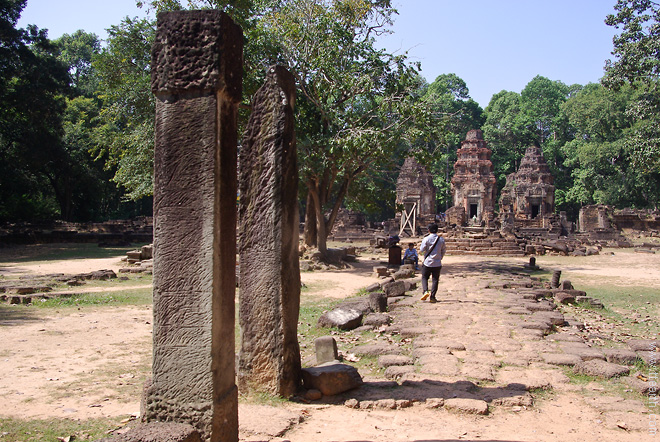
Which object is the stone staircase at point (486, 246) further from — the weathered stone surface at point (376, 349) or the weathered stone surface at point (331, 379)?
the weathered stone surface at point (331, 379)

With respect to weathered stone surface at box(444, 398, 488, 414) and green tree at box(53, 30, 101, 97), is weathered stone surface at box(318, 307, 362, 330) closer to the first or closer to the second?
weathered stone surface at box(444, 398, 488, 414)

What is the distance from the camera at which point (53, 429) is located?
3.71 m

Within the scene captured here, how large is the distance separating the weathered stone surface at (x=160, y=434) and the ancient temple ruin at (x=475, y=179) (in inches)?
1529

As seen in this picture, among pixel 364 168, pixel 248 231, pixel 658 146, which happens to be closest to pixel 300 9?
pixel 364 168

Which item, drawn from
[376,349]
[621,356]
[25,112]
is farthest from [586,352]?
[25,112]

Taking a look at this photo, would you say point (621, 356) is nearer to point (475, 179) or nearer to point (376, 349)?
point (376, 349)

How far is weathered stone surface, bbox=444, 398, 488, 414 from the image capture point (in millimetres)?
4094

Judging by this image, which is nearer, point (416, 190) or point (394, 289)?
point (394, 289)

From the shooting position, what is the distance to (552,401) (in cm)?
444

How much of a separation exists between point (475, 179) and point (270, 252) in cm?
3901

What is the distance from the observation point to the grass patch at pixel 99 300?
30.0 feet

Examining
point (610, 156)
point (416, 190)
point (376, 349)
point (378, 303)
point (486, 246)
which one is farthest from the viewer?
point (416, 190)

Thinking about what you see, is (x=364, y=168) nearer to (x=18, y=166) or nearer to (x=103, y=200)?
(x=18, y=166)

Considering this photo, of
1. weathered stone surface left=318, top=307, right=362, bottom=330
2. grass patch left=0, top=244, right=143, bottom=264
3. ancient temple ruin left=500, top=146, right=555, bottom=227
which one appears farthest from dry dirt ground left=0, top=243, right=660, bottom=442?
ancient temple ruin left=500, top=146, right=555, bottom=227
